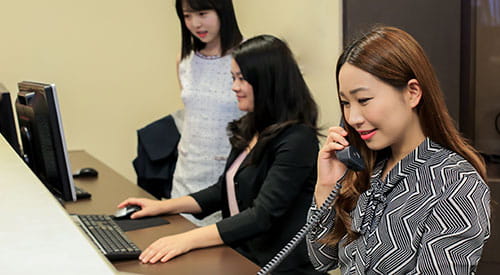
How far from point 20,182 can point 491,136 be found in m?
1.88

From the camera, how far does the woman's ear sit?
1317 millimetres

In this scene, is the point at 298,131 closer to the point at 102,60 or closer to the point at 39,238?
the point at 39,238

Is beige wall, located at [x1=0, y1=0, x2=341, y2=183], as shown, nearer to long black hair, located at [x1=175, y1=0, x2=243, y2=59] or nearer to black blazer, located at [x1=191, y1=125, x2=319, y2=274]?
long black hair, located at [x1=175, y1=0, x2=243, y2=59]

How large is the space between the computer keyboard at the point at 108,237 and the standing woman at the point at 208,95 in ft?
2.28

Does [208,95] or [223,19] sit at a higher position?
[223,19]

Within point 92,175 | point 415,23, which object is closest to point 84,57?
point 92,175

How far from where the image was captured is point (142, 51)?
426 cm

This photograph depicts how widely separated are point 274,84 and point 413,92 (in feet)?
3.01

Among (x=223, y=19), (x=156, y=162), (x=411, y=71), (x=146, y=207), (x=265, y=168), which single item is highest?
(x=411, y=71)

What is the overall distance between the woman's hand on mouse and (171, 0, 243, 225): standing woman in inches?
19.1

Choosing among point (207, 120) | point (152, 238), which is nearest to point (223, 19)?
point (207, 120)

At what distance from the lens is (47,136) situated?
6.57 ft

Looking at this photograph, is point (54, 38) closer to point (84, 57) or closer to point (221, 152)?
point (84, 57)

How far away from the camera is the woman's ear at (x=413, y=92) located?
132cm
